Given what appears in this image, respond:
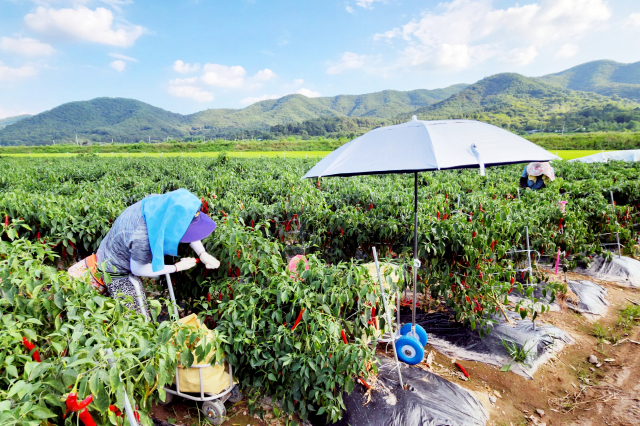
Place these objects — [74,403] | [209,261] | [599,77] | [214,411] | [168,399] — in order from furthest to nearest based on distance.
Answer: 1. [599,77]
2. [209,261]
3. [168,399]
4. [214,411]
5. [74,403]

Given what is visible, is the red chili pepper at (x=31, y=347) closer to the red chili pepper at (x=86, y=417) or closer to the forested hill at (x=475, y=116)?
the red chili pepper at (x=86, y=417)

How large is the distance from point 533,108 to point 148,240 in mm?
111964

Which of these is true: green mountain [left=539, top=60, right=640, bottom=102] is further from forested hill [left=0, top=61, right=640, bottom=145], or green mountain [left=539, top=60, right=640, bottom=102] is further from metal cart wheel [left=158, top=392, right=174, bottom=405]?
metal cart wheel [left=158, top=392, right=174, bottom=405]

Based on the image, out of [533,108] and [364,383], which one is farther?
[533,108]

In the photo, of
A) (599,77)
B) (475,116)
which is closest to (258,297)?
(475,116)

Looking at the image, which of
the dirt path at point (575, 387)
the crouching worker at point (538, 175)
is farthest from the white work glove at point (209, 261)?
the crouching worker at point (538, 175)

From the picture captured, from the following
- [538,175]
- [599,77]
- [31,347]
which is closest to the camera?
[31,347]

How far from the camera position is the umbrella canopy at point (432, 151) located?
7.43 ft

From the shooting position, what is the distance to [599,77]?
178500mm

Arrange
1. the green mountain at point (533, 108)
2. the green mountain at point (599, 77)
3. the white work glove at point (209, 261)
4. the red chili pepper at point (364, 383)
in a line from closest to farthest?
the red chili pepper at point (364, 383)
the white work glove at point (209, 261)
the green mountain at point (533, 108)
the green mountain at point (599, 77)

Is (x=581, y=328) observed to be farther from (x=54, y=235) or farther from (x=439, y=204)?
(x=54, y=235)

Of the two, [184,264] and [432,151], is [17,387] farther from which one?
[432,151]

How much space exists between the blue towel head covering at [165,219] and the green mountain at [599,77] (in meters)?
200

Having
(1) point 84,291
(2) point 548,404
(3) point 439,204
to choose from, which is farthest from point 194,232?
(2) point 548,404
